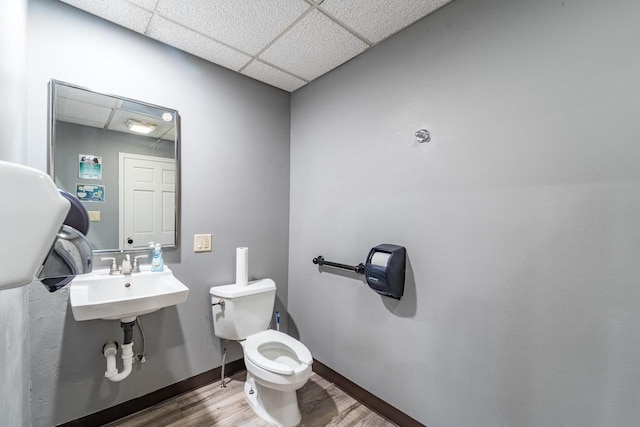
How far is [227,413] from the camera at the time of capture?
5.78 feet

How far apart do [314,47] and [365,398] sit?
7.86ft

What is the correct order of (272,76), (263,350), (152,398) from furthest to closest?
(272,76), (263,350), (152,398)

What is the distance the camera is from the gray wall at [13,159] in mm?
885

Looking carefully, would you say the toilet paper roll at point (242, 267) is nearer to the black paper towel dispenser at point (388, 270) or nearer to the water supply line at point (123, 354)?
the water supply line at point (123, 354)

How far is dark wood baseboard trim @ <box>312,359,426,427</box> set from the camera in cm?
166

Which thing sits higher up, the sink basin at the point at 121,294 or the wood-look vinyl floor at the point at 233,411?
the sink basin at the point at 121,294

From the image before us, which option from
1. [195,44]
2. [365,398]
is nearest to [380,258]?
[365,398]

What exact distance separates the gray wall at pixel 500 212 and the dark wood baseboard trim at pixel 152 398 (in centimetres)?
96

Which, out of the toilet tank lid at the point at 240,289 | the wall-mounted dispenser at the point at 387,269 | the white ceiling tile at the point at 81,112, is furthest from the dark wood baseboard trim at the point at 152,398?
the white ceiling tile at the point at 81,112

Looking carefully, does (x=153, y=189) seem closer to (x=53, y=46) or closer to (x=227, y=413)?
(x=53, y=46)

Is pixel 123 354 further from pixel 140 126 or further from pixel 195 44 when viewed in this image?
pixel 195 44

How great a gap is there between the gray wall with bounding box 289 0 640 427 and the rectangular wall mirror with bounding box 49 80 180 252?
4.03ft

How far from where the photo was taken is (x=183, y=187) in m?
1.94

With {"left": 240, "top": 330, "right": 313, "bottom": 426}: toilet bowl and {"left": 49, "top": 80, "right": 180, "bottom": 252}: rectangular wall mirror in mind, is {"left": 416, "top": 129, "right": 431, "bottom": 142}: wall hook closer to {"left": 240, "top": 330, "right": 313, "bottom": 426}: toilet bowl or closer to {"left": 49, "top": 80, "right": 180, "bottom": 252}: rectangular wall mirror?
{"left": 240, "top": 330, "right": 313, "bottom": 426}: toilet bowl
